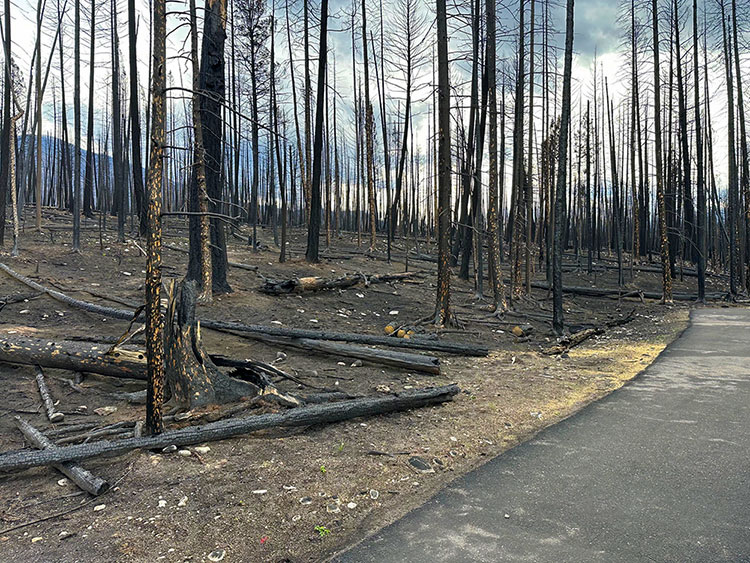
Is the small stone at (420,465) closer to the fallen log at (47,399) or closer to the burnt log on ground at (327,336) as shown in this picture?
the fallen log at (47,399)

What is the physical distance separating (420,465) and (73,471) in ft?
7.83

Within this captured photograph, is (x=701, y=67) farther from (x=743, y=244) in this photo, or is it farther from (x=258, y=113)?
(x=258, y=113)

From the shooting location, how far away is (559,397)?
217 inches

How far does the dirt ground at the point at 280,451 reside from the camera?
2582 millimetres

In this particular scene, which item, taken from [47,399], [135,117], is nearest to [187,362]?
[47,399]

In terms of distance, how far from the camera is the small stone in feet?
11.4

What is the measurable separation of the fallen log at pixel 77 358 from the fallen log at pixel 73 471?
139 cm

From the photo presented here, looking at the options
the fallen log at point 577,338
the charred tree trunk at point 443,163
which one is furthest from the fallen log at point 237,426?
the charred tree trunk at point 443,163

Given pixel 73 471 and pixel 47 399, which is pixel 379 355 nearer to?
pixel 47 399

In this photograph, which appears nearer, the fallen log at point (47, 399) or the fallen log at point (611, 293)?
the fallen log at point (47, 399)

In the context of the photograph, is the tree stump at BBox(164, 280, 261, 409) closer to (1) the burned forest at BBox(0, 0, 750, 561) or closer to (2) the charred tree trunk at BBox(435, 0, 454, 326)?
(1) the burned forest at BBox(0, 0, 750, 561)

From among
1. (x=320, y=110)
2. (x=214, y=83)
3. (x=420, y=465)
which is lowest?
(x=420, y=465)

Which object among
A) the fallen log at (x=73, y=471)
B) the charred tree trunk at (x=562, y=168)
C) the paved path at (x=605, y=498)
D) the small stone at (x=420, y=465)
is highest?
the charred tree trunk at (x=562, y=168)

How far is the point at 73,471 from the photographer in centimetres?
314
